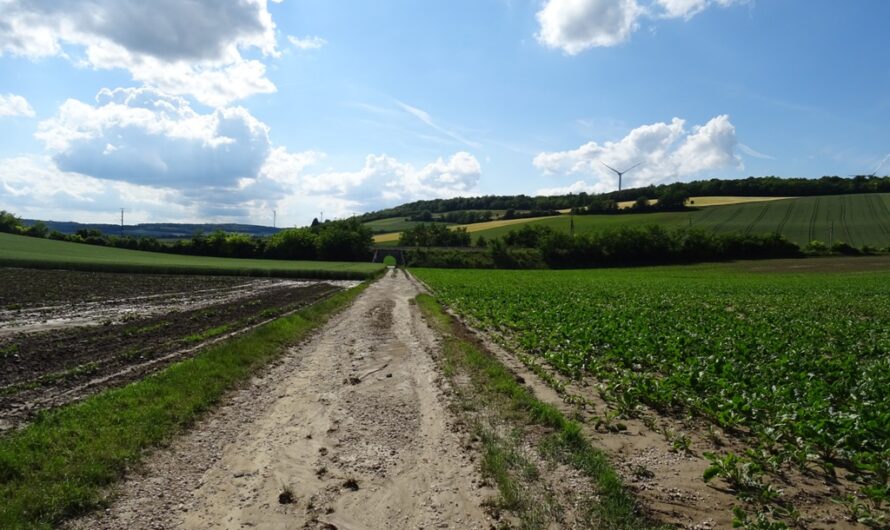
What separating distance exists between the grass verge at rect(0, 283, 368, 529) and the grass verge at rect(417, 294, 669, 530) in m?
5.03

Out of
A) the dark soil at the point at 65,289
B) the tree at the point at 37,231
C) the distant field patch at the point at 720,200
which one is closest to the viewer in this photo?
the dark soil at the point at 65,289

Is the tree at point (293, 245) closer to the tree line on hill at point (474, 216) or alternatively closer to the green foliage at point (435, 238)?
the green foliage at point (435, 238)

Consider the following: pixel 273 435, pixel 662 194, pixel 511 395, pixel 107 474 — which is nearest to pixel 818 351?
pixel 511 395

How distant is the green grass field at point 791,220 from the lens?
9869 cm

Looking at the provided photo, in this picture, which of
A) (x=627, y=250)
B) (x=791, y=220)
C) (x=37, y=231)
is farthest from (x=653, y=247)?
(x=37, y=231)

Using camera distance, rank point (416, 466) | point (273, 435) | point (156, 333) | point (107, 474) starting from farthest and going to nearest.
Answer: point (156, 333)
point (273, 435)
point (416, 466)
point (107, 474)

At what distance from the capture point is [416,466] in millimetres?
7543

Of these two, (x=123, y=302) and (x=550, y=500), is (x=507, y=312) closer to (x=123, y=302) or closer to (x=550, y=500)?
(x=550, y=500)

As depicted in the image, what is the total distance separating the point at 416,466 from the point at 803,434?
18.8 feet

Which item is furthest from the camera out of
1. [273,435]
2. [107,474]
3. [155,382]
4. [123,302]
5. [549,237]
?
[549,237]

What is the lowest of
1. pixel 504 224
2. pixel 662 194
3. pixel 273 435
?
pixel 273 435

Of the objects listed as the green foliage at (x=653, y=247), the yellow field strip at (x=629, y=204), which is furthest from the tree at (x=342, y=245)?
the green foliage at (x=653, y=247)

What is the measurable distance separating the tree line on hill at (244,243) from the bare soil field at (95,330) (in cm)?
6385

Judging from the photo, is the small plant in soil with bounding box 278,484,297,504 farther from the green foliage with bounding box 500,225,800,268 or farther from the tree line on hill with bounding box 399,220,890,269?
the green foliage with bounding box 500,225,800,268
